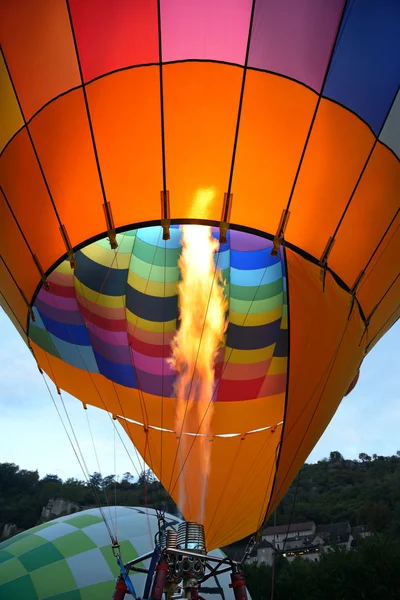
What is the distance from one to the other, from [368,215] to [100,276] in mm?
3427

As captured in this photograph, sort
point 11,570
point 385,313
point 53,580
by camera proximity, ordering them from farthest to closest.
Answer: point 11,570, point 53,580, point 385,313

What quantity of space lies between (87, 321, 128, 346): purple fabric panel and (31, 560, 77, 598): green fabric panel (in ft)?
15.0

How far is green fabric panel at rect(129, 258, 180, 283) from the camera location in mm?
6512

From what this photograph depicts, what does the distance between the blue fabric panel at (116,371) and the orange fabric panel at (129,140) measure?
10.0ft

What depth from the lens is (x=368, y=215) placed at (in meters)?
4.25

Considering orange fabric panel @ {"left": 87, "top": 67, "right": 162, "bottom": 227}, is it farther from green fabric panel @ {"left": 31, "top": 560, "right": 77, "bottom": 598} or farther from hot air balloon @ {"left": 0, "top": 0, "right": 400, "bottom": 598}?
green fabric panel @ {"left": 31, "top": 560, "right": 77, "bottom": 598}

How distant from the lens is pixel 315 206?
163 inches

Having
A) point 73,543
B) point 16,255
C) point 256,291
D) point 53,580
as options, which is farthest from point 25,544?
point 16,255

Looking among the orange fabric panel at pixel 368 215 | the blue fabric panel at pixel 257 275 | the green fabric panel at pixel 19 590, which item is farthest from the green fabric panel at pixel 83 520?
the orange fabric panel at pixel 368 215

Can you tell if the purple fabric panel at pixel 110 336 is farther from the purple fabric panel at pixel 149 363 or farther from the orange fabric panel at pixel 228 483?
the orange fabric panel at pixel 228 483

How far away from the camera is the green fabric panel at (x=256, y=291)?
6316 mm

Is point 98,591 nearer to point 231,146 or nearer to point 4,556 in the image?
point 4,556

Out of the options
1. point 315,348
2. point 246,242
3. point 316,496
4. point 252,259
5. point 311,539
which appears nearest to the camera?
point 315,348

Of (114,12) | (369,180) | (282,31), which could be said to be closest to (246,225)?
(369,180)
